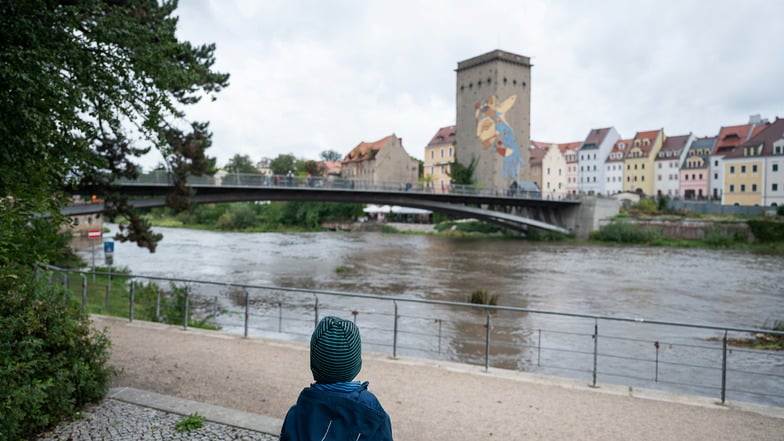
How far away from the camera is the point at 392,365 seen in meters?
7.39

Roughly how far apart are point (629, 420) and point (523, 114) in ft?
212

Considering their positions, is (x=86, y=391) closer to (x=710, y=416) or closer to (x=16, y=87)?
(x=16, y=87)

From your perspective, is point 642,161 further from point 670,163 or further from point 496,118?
point 496,118

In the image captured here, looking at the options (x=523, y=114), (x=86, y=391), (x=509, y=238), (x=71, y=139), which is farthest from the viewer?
(x=523, y=114)

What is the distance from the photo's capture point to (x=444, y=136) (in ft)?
275

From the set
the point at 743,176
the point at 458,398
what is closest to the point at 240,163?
the point at 743,176

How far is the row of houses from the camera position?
57188 mm

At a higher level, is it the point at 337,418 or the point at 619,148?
the point at 619,148

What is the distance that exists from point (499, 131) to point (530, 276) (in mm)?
42563

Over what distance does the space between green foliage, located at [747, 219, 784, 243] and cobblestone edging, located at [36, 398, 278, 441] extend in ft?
148

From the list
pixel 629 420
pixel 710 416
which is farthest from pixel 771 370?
pixel 629 420

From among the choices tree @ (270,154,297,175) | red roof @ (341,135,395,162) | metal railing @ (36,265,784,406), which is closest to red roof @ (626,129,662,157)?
red roof @ (341,135,395,162)

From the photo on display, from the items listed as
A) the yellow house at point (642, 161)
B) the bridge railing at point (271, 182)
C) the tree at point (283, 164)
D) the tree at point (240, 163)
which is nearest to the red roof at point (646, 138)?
the yellow house at point (642, 161)

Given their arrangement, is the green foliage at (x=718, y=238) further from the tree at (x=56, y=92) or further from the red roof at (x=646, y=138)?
the tree at (x=56, y=92)
